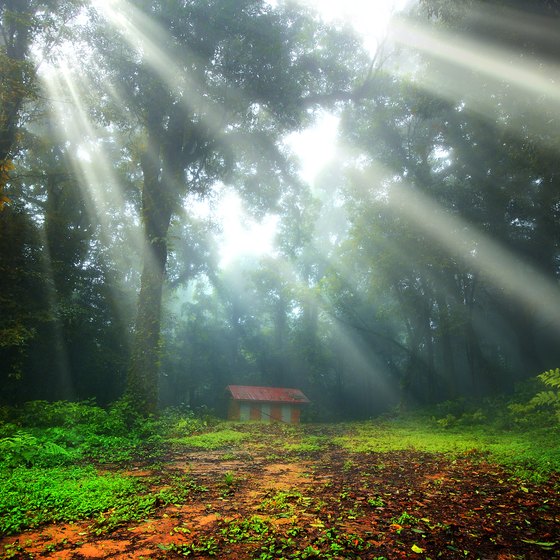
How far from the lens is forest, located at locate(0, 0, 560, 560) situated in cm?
358

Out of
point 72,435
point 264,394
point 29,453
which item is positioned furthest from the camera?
point 264,394

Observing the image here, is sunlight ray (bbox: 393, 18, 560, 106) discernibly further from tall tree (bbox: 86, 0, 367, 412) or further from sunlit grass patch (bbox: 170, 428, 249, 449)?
sunlit grass patch (bbox: 170, 428, 249, 449)

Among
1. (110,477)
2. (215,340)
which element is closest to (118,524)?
(110,477)

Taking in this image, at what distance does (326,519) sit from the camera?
132 inches

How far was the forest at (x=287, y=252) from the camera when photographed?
3.58 meters

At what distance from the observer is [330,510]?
3.62m

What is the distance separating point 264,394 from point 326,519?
74.2 ft

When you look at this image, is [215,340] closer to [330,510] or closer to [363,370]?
[363,370]

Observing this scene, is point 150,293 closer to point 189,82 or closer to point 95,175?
point 189,82

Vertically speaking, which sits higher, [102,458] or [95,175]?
[95,175]

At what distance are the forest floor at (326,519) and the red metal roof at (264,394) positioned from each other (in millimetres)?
19106

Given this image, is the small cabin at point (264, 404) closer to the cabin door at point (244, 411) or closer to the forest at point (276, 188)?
the cabin door at point (244, 411)

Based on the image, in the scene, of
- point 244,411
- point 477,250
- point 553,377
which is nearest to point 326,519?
point 553,377

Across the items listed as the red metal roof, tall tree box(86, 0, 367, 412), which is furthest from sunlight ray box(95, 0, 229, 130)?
the red metal roof
